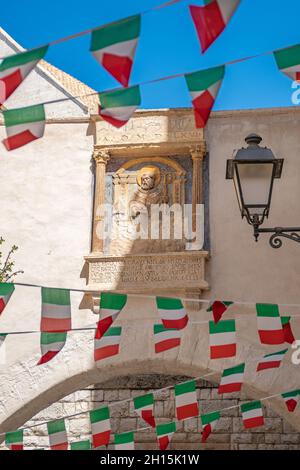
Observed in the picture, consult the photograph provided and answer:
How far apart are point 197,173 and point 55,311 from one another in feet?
8.81

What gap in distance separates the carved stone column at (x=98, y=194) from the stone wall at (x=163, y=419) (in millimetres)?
2914

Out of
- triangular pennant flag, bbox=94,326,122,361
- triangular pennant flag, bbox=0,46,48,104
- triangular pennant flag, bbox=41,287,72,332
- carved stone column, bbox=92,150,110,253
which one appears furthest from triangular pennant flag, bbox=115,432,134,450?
triangular pennant flag, bbox=0,46,48,104

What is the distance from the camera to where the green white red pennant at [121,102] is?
13.1ft

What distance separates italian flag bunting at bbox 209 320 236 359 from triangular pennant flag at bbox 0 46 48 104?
2748 mm

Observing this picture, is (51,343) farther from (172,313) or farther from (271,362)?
(271,362)

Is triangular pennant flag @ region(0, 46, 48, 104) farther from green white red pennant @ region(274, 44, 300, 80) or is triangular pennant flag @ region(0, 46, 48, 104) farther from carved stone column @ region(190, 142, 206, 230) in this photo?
carved stone column @ region(190, 142, 206, 230)

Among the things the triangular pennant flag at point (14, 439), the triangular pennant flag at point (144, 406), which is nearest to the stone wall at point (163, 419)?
the triangular pennant flag at point (144, 406)

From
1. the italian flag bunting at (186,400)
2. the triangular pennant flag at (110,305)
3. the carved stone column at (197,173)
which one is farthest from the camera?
the carved stone column at (197,173)

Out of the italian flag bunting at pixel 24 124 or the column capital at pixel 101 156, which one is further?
the column capital at pixel 101 156

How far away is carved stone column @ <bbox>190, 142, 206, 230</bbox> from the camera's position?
7.43 metres

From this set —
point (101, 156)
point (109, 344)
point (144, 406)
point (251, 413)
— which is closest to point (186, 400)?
point (144, 406)

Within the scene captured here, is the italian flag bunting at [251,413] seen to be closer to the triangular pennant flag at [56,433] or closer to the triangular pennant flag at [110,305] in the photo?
the triangular pennant flag at [56,433]

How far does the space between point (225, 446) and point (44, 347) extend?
15.4 feet
